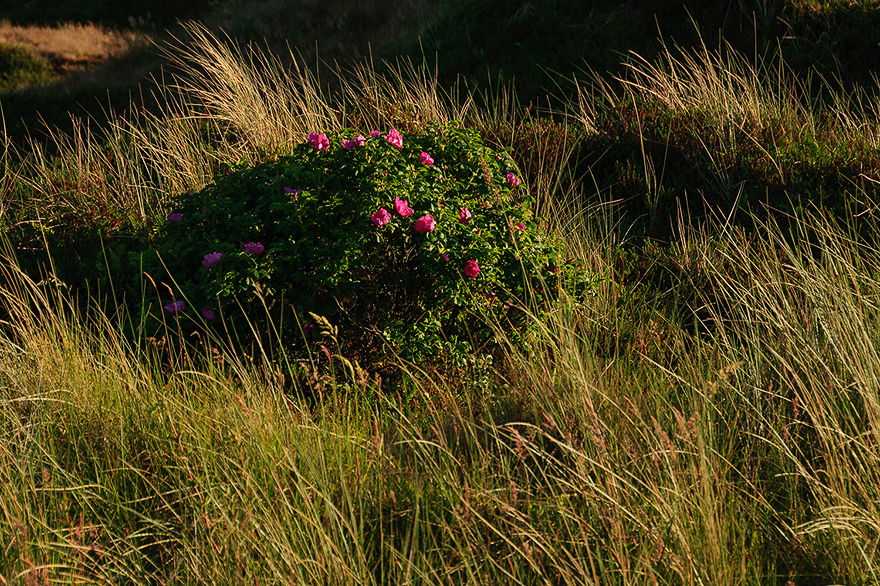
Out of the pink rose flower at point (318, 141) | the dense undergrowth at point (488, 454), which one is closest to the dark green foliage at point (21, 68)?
the dense undergrowth at point (488, 454)

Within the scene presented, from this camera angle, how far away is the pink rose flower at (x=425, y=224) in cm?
303

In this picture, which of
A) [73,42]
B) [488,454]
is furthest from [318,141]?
[73,42]

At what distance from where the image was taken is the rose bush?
306cm

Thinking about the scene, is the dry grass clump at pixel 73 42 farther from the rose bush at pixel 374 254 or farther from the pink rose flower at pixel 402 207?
the pink rose flower at pixel 402 207

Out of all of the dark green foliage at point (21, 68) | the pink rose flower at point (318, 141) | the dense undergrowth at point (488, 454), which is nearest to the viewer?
the dense undergrowth at point (488, 454)

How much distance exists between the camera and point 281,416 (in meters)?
2.58

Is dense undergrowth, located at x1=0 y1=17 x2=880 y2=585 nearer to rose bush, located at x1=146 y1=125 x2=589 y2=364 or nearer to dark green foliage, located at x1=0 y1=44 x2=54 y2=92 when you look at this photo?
rose bush, located at x1=146 y1=125 x2=589 y2=364

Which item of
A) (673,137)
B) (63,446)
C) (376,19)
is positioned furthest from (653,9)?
(63,446)

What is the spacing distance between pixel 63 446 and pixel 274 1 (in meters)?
15.9

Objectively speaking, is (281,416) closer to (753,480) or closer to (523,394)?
(523,394)

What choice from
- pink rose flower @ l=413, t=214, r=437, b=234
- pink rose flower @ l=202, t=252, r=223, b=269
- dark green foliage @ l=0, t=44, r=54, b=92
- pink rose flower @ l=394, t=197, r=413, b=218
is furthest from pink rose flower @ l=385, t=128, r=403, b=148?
dark green foliage @ l=0, t=44, r=54, b=92

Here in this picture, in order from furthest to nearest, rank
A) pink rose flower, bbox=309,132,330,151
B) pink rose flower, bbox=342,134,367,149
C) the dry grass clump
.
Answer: the dry grass clump
pink rose flower, bbox=309,132,330,151
pink rose flower, bbox=342,134,367,149

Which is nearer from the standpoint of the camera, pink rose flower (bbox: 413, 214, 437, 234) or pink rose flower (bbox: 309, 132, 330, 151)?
pink rose flower (bbox: 413, 214, 437, 234)

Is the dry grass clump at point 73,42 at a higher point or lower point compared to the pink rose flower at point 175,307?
higher
